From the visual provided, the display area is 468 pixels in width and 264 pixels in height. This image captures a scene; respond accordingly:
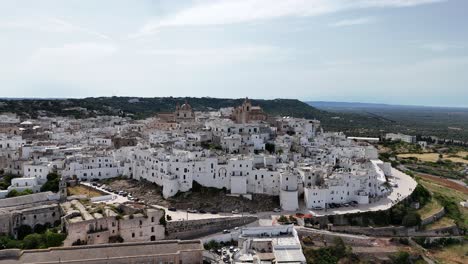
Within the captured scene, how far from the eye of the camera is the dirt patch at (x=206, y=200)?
126ft

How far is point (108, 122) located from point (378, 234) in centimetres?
5681

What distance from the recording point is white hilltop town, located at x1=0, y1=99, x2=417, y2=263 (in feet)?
99.1

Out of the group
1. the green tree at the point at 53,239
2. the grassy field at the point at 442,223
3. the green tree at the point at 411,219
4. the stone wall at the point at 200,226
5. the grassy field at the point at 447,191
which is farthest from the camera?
the grassy field at the point at 447,191

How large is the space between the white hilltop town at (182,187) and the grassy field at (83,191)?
0.31m

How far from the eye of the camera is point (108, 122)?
3214 inches

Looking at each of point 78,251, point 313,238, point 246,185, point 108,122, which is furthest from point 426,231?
point 108,122

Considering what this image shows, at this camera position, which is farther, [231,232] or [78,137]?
[78,137]

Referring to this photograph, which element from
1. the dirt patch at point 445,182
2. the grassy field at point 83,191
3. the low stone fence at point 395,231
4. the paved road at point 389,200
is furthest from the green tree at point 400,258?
the dirt patch at point 445,182

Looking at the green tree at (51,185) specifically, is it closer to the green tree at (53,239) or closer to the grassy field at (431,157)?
the green tree at (53,239)

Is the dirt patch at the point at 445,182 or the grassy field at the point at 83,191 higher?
the grassy field at the point at 83,191

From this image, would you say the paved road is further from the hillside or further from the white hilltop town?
the hillside

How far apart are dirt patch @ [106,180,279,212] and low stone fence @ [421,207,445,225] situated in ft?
45.9

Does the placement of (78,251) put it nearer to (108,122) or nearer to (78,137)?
(78,137)

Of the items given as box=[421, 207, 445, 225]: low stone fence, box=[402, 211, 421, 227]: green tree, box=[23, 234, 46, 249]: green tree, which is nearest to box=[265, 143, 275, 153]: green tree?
box=[402, 211, 421, 227]: green tree
